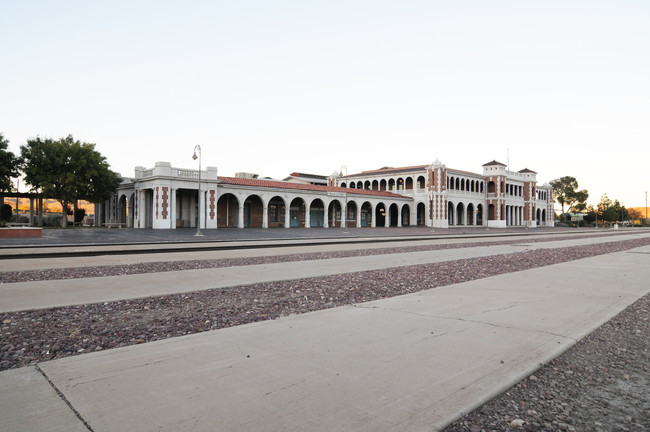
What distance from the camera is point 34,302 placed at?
642cm

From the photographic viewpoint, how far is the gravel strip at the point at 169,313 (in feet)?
14.8

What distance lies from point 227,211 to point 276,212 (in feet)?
25.1

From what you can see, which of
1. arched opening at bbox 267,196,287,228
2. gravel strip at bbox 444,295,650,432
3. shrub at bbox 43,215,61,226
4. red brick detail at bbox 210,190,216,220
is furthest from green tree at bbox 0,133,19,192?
gravel strip at bbox 444,295,650,432

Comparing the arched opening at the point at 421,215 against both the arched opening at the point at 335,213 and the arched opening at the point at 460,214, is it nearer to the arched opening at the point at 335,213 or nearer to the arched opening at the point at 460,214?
the arched opening at the point at 460,214

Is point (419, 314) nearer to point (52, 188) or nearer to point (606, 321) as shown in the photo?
point (606, 321)

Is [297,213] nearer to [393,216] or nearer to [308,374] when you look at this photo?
[393,216]

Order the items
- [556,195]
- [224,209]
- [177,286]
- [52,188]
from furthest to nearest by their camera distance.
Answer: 1. [556,195]
2. [224,209]
3. [52,188]
4. [177,286]

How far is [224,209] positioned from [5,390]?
44.6 meters

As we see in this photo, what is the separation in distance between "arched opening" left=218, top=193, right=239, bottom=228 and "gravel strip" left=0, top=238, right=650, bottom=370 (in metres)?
38.9

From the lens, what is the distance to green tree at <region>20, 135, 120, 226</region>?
42.0m

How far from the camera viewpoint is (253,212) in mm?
49188

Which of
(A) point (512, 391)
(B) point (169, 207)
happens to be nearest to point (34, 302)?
(A) point (512, 391)

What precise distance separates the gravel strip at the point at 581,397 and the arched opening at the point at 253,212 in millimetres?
45950

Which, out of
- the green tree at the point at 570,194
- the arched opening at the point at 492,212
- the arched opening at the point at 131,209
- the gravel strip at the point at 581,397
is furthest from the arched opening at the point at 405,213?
the green tree at the point at 570,194
